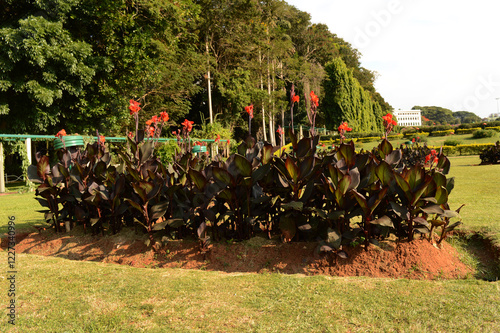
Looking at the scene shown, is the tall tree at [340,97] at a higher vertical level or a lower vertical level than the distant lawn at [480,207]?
higher

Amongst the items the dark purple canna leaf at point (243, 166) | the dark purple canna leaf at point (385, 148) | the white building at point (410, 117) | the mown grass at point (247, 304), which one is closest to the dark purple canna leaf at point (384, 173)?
the dark purple canna leaf at point (385, 148)

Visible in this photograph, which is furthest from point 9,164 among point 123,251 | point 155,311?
point 155,311

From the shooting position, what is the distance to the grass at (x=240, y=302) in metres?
1.90

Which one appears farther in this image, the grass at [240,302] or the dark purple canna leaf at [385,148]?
the dark purple canna leaf at [385,148]

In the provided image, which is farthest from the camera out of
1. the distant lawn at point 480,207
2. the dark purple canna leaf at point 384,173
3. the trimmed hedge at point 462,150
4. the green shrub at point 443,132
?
the green shrub at point 443,132

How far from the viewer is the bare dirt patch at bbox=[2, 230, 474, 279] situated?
8.91ft

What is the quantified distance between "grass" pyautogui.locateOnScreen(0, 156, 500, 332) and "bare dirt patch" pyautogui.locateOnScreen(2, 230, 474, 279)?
0.20 metres

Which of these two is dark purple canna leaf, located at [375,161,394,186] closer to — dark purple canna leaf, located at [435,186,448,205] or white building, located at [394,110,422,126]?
dark purple canna leaf, located at [435,186,448,205]

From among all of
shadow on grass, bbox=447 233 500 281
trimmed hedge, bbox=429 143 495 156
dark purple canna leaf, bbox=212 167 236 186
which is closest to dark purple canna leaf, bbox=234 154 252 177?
dark purple canna leaf, bbox=212 167 236 186

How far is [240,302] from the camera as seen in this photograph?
7.17 ft

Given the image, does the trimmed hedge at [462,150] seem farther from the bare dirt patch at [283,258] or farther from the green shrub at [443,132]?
the bare dirt patch at [283,258]

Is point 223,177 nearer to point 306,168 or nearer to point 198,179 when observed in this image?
point 198,179

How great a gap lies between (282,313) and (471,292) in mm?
1301

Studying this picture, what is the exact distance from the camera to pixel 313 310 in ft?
6.70
